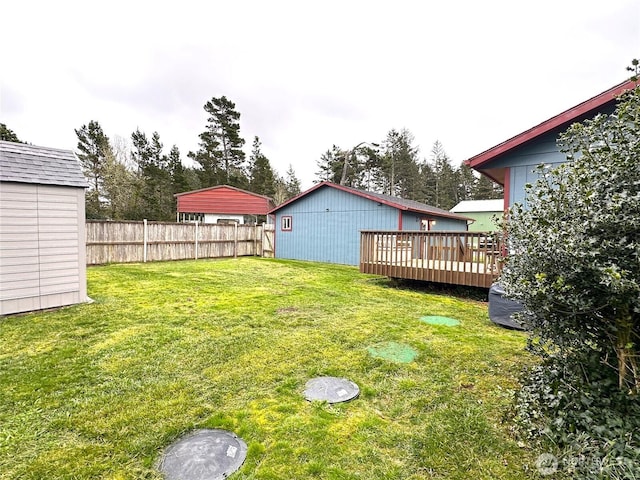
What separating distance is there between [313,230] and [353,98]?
27.3 feet

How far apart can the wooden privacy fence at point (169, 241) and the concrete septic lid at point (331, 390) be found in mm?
10595

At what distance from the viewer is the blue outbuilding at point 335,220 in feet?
38.8

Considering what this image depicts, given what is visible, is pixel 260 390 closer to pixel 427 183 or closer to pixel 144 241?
pixel 144 241

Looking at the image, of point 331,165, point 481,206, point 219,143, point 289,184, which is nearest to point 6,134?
point 219,143

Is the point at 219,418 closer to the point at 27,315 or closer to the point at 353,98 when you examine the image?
the point at 27,315

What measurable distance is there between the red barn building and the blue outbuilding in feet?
24.6

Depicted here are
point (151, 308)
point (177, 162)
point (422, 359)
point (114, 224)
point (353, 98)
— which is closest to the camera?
point (422, 359)

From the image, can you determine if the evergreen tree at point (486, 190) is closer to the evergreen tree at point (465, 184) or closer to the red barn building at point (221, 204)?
the evergreen tree at point (465, 184)

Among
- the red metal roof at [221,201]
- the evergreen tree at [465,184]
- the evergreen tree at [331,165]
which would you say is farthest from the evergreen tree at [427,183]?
the red metal roof at [221,201]

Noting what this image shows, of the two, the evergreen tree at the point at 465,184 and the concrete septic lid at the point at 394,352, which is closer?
the concrete septic lid at the point at 394,352

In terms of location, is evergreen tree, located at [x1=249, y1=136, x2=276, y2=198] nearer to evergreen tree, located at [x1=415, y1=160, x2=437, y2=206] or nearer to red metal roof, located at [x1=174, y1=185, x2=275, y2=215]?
red metal roof, located at [x1=174, y1=185, x2=275, y2=215]

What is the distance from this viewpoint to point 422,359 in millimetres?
3361

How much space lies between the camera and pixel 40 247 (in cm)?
497

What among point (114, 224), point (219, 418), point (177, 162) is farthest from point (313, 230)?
point (177, 162)
